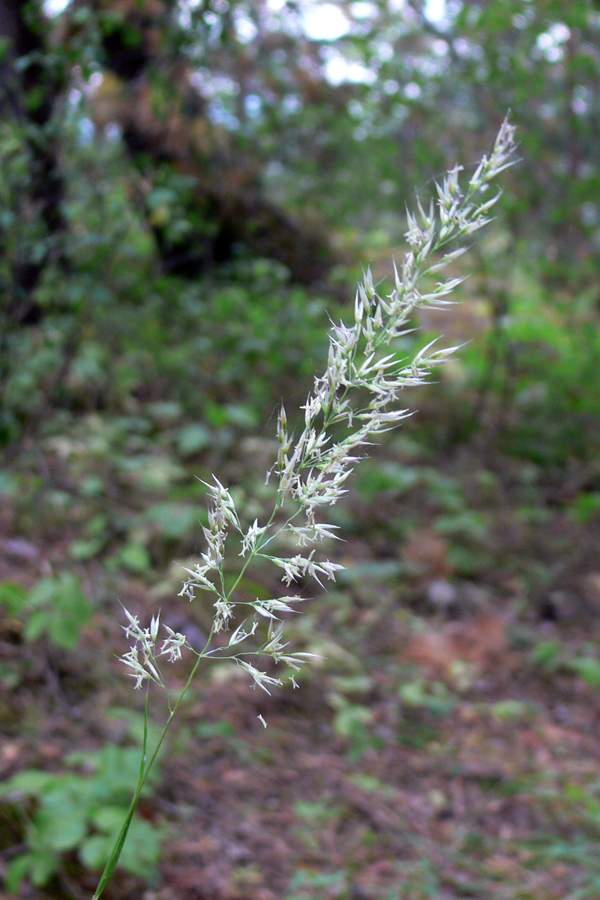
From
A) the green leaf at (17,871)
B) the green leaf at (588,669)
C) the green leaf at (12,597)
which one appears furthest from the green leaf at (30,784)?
the green leaf at (588,669)

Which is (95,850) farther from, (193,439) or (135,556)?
(193,439)

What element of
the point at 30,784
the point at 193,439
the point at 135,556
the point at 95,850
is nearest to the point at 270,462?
the point at 193,439

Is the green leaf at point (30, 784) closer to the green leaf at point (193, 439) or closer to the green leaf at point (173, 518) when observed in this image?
the green leaf at point (173, 518)

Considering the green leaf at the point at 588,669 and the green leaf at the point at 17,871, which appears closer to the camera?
the green leaf at the point at 17,871

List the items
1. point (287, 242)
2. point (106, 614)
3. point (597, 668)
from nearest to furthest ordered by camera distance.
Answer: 1. point (106, 614)
2. point (597, 668)
3. point (287, 242)

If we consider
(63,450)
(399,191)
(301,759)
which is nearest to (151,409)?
(63,450)

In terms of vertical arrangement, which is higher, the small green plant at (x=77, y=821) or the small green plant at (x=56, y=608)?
the small green plant at (x=56, y=608)

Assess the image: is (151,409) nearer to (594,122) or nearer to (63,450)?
(63,450)

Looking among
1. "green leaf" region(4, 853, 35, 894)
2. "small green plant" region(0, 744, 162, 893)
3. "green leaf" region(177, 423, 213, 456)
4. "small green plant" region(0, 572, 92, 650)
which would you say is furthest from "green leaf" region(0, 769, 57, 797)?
"green leaf" region(177, 423, 213, 456)
